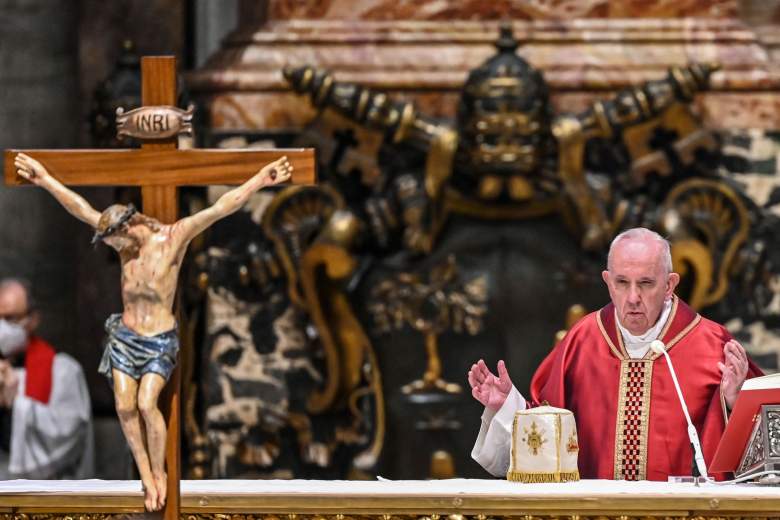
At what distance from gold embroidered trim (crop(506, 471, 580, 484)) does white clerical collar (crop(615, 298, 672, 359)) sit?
0.89 meters

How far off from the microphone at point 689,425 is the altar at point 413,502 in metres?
0.16

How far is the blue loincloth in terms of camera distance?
6.88m

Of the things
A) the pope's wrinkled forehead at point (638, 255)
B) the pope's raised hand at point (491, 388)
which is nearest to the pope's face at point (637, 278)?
the pope's wrinkled forehead at point (638, 255)

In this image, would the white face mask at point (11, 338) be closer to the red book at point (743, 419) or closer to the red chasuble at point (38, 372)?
the red chasuble at point (38, 372)

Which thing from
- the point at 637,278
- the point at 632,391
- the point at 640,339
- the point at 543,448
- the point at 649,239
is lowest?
the point at 543,448

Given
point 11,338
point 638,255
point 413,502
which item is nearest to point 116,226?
point 413,502

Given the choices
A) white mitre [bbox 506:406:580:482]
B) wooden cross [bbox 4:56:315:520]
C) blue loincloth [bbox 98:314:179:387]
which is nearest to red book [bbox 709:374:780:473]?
white mitre [bbox 506:406:580:482]

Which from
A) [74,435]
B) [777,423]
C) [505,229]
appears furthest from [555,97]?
[777,423]

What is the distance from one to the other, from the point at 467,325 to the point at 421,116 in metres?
0.94

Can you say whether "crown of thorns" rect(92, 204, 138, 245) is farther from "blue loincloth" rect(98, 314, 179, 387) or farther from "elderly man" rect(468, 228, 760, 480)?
"elderly man" rect(468, 228, 760, 480)

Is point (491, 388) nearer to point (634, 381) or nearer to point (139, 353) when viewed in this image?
point (634, 381)

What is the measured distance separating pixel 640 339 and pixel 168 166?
1781 mm

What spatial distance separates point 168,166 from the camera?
23.0 feet

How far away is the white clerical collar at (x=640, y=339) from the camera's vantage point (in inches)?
315
